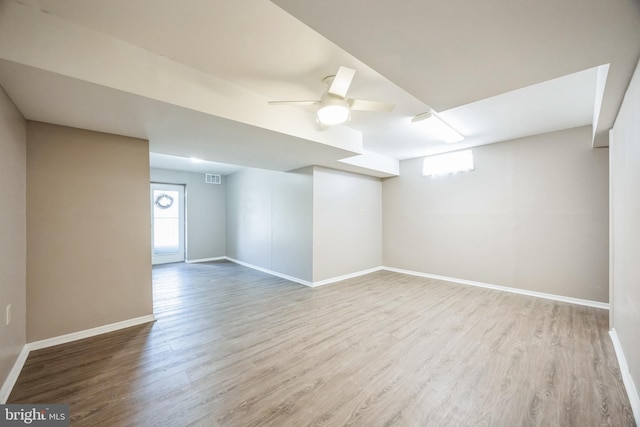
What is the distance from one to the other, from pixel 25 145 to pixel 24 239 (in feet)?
3.01

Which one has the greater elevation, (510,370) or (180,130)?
(180,130)

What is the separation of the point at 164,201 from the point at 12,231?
5021 mm

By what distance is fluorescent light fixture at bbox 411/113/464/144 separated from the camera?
310 centimetres

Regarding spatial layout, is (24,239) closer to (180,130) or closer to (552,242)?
(180,130)

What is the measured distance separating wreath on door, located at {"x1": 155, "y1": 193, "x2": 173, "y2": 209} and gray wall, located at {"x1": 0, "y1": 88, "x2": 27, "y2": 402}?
14.8 ft

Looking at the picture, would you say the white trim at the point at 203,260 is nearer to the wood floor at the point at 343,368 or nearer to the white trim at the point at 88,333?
the wood floor at the point at 343,368

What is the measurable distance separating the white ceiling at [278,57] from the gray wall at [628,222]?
244 millimetres

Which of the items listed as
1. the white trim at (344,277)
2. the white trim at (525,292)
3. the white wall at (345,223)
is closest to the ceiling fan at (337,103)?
the white wall at (345,223)

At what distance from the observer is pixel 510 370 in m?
2.02

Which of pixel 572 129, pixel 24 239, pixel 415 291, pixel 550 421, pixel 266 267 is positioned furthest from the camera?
pixel 266 267

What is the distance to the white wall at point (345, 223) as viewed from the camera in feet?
15.0

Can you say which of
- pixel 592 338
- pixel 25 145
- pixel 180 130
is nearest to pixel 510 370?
pixel 592 338

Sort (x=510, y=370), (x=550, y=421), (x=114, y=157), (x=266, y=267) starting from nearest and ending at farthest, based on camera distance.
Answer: (x=550, y=421)
(x=510, y=370)
(x=114, y=157)
(x=266, y=267)

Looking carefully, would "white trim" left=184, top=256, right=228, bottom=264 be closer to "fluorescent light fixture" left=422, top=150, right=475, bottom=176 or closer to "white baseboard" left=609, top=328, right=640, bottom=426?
"fluorescent light fixture" left=422, top=150, right=475, bottom=176
